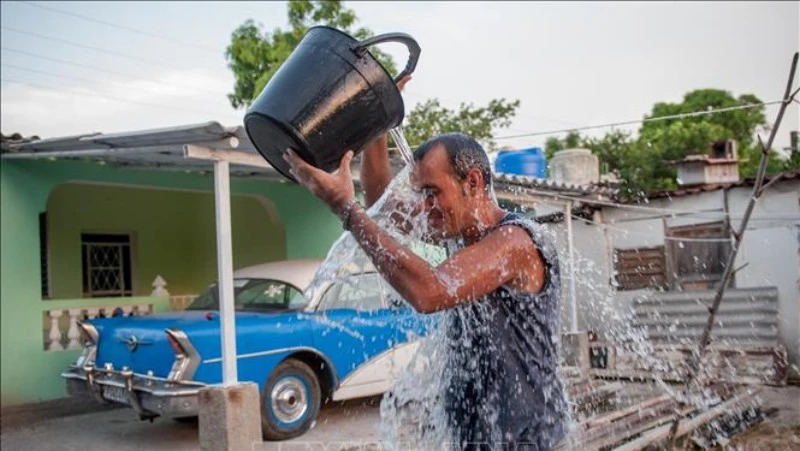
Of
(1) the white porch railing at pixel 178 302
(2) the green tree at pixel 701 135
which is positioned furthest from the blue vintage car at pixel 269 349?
(2) the green tree at pixel 701 135

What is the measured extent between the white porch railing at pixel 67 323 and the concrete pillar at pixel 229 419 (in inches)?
118

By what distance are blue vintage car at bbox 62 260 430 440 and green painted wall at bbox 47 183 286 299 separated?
3.91 metres

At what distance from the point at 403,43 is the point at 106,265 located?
10148 mm

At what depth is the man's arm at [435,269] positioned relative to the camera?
1.80m

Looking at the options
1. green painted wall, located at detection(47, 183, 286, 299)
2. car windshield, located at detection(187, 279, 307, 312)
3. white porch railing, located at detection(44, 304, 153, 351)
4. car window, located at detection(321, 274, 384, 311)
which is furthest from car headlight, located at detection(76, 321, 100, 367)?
green painted wall, located at detection(47, 183, 286, 299)

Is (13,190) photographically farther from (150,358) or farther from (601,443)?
(601,443)

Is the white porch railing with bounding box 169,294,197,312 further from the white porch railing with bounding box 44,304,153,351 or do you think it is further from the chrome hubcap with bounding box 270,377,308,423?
the chrome hubcap with bounding box 270,377,308,423

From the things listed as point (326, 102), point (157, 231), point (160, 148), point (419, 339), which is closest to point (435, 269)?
point (326, 102)

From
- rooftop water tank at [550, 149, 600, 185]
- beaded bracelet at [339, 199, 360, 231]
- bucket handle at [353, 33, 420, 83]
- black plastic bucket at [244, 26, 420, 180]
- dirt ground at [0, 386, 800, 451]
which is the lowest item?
dirt ground at [0, 386, 800, 451]

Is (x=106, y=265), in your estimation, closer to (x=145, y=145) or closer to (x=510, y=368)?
(x=145, y=145)

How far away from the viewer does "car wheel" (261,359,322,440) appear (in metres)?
6.51

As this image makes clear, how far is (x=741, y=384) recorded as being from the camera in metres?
7.96

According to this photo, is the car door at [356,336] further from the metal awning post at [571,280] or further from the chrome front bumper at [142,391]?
the metal awning post at [571,280]

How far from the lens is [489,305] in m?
2.03
